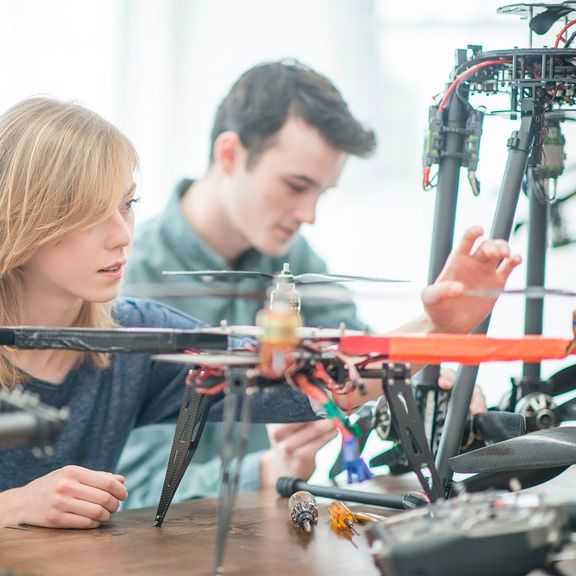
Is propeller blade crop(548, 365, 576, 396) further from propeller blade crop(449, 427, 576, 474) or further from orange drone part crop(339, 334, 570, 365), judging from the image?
orange drone part crop(339, 334, 570, 365)

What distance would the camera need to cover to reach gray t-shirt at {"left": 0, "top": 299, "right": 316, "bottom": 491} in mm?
1472

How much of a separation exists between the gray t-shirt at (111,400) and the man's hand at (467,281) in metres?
0.38

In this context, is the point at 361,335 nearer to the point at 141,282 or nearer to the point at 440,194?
the point at 440,194

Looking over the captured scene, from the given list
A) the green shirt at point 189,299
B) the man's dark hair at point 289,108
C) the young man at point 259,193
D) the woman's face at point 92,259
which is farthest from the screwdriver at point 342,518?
the man's dark hair at point 289,108

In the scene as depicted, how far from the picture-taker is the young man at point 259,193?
2564 millimetres

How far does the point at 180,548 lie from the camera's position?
1.10m

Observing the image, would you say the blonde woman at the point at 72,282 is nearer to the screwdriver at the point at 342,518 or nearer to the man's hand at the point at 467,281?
the man's hand at the point at 467,281

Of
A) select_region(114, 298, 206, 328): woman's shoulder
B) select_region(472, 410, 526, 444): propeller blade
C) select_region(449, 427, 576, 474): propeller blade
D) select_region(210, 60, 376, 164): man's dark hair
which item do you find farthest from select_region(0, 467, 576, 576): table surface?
select_region(210, 60, 376, 164): man's dark hair

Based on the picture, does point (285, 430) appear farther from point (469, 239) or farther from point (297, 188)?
point (297, 188)

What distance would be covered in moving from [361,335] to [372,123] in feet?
8.02

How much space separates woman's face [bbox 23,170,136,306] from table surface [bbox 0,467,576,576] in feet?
0.96

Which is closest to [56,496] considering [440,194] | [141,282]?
[440,194]

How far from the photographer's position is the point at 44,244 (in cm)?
137

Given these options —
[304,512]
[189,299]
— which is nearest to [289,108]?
[189,299]
